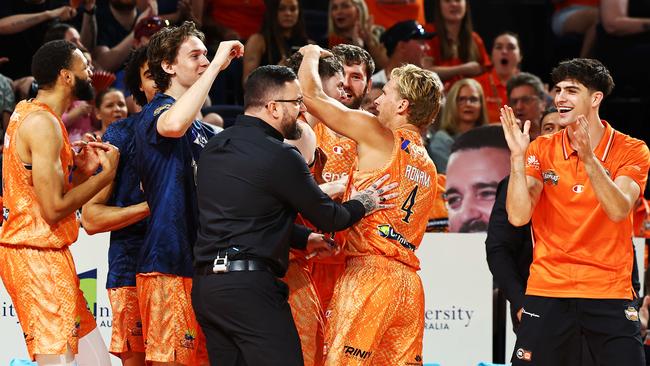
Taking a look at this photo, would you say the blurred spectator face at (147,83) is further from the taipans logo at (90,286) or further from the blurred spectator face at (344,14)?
the blurred spectator face at (344,14)

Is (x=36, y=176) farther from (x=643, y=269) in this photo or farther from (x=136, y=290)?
(x=643, y=269)

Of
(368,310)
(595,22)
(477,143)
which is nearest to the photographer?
(368,310)

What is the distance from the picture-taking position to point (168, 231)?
573 cm

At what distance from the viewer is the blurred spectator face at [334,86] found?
20.7 ft

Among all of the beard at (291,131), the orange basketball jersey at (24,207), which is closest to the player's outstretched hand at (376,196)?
the beard at (291,131)

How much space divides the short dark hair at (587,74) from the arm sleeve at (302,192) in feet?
5.58

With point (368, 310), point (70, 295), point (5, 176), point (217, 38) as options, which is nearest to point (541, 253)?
point (368, 310)

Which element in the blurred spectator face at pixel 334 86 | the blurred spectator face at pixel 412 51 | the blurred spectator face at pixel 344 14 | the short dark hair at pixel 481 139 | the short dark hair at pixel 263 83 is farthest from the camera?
the blurred spectator face at pixel 344 14

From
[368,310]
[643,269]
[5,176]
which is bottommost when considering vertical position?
[643,269]

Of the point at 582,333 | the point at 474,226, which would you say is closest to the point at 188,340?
the point at 582,333

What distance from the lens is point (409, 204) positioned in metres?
5.77

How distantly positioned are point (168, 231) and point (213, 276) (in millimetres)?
630

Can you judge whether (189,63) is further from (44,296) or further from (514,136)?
(514,136)

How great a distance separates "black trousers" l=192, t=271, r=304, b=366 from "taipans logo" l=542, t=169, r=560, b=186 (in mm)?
1779
